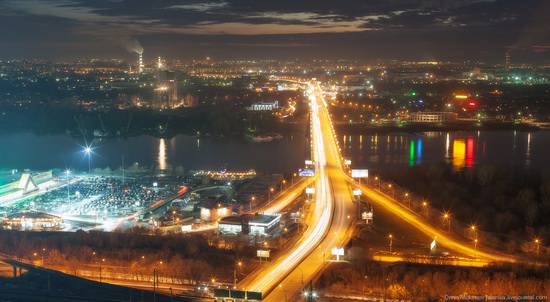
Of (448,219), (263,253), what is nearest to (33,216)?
(263,253)

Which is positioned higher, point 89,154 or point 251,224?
point 251,224

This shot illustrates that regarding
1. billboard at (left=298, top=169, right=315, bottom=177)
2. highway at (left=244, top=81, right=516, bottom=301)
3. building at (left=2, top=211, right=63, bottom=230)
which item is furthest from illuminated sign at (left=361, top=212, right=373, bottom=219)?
building at (left=2, top=211, right=63, bottom=230)

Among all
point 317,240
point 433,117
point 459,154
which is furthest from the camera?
point 433,117

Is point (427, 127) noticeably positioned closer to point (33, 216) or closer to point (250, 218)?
point (250, 218)

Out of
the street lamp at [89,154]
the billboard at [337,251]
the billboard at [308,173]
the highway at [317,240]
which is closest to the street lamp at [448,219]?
the highway at [317,240]

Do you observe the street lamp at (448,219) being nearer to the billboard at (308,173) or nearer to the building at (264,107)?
the billboard at (308,173)

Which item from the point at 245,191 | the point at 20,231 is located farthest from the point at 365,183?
the point at 20,231

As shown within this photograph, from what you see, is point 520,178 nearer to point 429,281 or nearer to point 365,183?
point 365,183

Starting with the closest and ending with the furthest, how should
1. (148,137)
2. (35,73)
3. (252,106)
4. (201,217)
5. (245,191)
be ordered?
(201,217)
(245,191)
(148,137)
(252,106)
(35,73)
